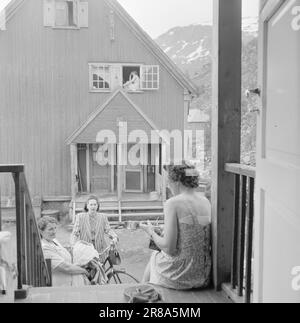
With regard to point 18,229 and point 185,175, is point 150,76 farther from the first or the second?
point 18,229

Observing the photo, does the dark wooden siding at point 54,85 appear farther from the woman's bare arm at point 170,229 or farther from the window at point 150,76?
the woman's bare arm at point 170,229

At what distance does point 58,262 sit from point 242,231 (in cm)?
150

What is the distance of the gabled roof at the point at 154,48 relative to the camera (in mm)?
6020

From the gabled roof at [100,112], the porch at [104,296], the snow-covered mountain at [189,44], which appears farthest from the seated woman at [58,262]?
the gabled roof at [100,112]

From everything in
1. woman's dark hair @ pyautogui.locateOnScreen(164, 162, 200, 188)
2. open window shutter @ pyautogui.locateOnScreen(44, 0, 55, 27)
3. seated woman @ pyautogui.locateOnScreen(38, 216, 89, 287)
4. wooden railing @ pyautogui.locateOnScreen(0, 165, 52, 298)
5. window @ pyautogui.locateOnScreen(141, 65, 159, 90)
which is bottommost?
seated woman @ pyautogui.locateOnScreen(38, 216, 89, 287)

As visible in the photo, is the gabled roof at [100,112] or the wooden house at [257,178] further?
the gabled roof at [100,112]

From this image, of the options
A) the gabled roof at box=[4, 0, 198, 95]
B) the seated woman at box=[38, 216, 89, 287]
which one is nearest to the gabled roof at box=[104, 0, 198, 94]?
the gabled roof at box=[4, 0, 198, 95]

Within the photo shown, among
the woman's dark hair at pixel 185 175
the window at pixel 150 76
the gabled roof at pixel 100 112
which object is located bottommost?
the woman's dark hair at pixel 185 175

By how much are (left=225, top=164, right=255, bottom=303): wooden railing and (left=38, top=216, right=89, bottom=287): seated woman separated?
1.29 metres

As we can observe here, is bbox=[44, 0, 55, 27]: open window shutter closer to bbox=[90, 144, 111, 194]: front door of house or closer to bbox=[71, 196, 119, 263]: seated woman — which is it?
bbox=[90, 144, 111, 194]: front door of house

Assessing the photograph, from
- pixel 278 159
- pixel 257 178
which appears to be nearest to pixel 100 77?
pixel 257 178

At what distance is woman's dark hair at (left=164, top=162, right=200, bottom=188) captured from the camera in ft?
6.59

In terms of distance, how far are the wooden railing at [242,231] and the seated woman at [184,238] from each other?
0.18 metres
